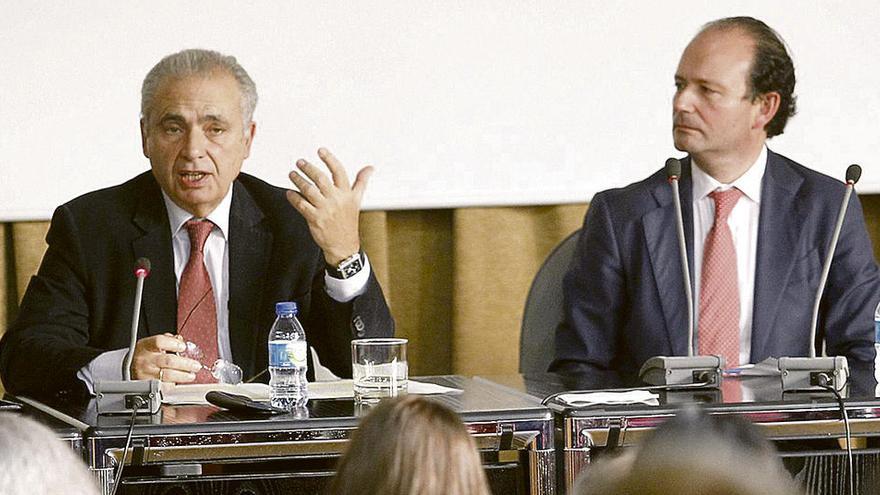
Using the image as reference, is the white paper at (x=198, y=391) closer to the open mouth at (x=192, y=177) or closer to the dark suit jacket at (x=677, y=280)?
the open mouth at (x=192, y=177)

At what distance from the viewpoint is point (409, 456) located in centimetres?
112

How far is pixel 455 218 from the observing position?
12.5 ft

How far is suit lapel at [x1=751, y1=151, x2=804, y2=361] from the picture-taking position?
2.93 meters

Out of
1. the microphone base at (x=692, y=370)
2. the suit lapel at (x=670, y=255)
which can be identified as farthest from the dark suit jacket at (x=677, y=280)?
the microphone base at (x=692, y=370)

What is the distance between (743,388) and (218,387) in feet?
3.09

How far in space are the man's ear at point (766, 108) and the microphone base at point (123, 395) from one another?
172 centimetres

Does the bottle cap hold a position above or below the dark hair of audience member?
above

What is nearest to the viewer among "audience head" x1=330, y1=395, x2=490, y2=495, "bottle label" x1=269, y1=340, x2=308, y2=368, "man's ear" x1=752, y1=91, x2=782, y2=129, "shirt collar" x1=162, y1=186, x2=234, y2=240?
"audience head" x1=330, y1=395, x2=490, y2=495

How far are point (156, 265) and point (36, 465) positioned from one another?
1911 mm

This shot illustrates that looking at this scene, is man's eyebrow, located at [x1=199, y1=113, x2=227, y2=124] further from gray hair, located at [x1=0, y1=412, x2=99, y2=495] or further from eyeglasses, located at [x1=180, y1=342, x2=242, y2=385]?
gray hair, located at [x1=0, y1=412, x2=99, y2=495]

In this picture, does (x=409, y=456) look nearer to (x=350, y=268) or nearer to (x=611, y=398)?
(x=611, y=398)

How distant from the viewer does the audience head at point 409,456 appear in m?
1.10

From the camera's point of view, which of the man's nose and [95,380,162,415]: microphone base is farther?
the man's nose

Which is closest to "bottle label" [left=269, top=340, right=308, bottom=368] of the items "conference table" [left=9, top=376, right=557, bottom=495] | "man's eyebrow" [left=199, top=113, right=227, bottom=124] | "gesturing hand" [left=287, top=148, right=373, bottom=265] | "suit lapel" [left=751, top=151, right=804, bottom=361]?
"conference table" [left=9, top=376, right=557, bottom=495]
